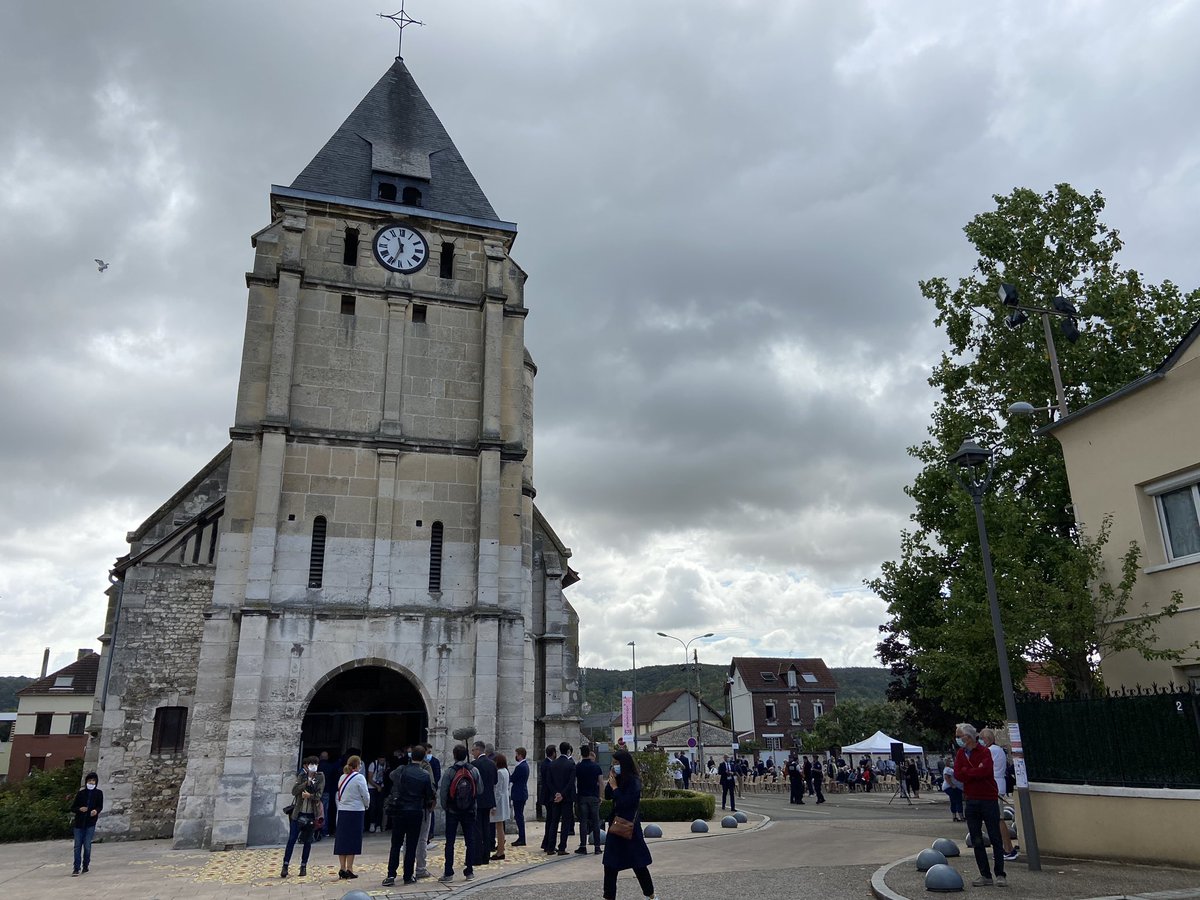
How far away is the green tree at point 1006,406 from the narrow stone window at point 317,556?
13097 mm

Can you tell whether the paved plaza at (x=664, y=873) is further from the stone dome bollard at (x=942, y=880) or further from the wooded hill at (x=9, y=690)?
the wooded hill at (x=9, y=690)

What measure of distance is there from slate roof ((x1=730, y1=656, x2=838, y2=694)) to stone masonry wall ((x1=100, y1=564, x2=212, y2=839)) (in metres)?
55.1

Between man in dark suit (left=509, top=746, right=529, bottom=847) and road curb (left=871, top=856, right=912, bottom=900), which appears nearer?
road curb (left=871, top=856, right=912, bottom=900)

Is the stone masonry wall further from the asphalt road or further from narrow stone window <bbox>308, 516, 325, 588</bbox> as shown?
the asphalt road

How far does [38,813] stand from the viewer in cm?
2128

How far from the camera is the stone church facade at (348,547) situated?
18.5 m

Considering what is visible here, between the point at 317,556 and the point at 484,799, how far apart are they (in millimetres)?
8586

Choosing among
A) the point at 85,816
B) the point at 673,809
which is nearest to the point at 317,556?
the point at 85,816

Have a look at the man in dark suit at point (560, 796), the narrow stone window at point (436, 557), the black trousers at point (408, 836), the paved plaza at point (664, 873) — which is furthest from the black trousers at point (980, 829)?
the narrow stone window at point (436, 557)

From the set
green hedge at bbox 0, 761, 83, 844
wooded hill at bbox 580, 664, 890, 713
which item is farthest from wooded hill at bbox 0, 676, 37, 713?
green hedge at bbox 0, 761, 83, 844

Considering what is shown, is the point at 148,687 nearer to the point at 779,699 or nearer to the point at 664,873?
the point at 664,873

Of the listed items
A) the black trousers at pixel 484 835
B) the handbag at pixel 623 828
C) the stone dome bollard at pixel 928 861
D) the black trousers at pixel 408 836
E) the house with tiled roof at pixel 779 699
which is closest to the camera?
the handbag at pixel 623 828

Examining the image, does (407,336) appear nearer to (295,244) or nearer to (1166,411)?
(295,244)

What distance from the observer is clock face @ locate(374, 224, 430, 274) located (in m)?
22.4
